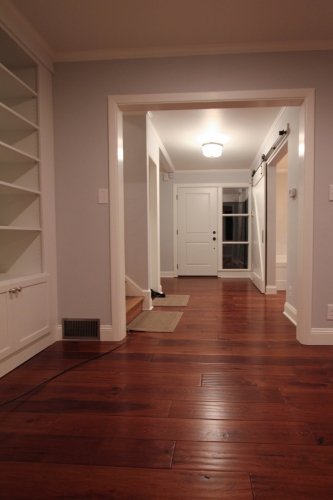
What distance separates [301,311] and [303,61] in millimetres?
2040

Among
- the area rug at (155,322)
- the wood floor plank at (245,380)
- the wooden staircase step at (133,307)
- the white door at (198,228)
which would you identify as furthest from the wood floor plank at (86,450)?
the white door at (198,228)

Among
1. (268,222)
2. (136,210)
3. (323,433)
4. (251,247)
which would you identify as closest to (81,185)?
(136,210)

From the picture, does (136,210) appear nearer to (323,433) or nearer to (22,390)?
(22,390)

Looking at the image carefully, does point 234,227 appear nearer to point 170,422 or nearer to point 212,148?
point 212,148

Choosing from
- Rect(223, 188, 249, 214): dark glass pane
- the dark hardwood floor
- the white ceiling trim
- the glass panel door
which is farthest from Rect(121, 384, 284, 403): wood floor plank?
Rect(223, 188, 249, 214): dark glass pane

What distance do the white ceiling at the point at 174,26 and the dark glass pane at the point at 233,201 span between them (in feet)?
16.3

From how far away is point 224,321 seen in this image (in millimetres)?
3436

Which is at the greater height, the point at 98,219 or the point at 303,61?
the point at 303,61

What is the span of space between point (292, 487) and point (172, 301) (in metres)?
3.44

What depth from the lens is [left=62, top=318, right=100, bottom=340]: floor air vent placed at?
2.79 metres

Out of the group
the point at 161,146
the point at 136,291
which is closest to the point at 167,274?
the point at 161,146

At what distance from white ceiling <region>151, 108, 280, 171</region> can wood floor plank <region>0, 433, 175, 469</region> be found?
3.55 meters

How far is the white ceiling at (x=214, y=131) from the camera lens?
396 cm

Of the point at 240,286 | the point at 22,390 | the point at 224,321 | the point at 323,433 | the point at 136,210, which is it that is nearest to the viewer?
the point at 323,433
